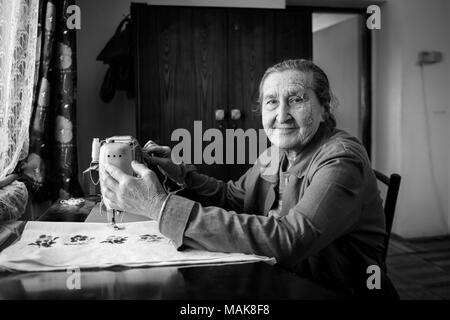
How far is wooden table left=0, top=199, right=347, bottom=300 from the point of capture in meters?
0.78

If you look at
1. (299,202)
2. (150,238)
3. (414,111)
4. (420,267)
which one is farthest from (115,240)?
(414,111)

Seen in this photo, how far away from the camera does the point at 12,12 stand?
175cm

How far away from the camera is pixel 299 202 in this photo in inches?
43.1

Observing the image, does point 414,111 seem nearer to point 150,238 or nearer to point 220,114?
point 220,114

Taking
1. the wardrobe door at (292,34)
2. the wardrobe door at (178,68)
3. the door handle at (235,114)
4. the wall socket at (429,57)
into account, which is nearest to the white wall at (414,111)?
the wall socket at (429,57)

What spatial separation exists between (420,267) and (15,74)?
2.97 metres

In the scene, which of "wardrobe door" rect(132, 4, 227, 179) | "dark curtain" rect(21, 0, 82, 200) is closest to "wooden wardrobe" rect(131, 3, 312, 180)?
"wardrobe door" rect(132, 4, 227, 179)

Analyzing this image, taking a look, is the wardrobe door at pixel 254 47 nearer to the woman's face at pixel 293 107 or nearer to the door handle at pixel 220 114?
the door handle at pixel 220 114

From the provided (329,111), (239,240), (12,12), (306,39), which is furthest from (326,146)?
(306,39)

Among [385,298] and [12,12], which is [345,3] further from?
[385,298]

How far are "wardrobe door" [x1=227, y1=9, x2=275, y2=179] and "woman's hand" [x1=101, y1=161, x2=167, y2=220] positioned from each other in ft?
5.94

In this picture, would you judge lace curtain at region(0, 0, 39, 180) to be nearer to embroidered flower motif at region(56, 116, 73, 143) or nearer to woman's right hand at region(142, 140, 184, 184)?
embroidered flower motif at region(56, 116, 73, 143)
